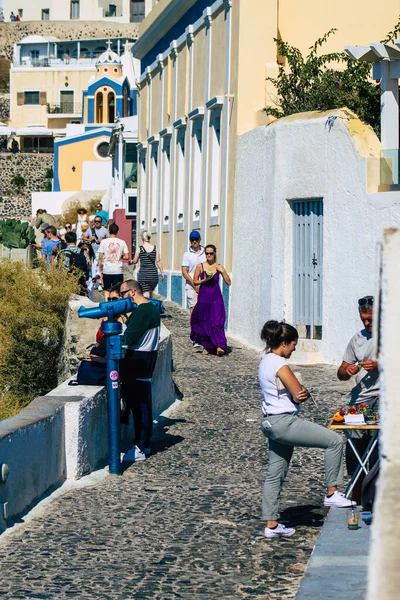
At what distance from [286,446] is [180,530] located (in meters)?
0.94

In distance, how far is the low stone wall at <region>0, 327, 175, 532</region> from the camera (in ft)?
26.4

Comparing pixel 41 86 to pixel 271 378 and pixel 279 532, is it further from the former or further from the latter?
pixel 279 532

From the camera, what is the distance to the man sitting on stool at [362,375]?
7.79 m

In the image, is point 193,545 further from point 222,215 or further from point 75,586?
point 222,215

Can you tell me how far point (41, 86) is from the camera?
88.9 metres

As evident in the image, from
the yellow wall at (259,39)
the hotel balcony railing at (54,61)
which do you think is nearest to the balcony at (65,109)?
the hotel balcony railing at (54,61)

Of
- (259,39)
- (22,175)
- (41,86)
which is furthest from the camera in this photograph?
(41,86)

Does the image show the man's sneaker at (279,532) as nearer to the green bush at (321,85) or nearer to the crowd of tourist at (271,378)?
the crowd of tourist at (271,378)

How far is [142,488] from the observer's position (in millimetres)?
9211

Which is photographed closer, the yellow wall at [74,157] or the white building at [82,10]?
the yellow wall at [74,157]

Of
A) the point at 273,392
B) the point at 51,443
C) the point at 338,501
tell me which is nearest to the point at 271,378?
the point at 273,392

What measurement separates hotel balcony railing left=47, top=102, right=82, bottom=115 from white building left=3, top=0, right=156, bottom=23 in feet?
54.2

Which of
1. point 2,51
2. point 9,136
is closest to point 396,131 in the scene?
point 9,136

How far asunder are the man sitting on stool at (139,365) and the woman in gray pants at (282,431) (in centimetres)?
261
